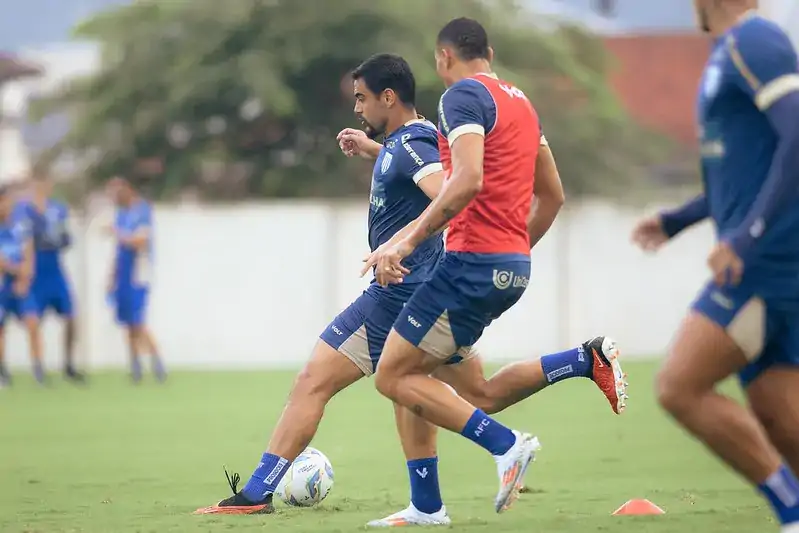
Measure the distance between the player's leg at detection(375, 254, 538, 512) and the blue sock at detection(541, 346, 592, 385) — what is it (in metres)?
0.92

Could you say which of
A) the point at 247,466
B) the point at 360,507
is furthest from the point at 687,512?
the point at 247,466

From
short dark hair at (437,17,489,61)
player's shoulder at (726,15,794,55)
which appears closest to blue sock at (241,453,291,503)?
short dark hair at (437,17,489,61)

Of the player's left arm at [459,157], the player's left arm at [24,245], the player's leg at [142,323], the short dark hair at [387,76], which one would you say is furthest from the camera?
the player's leg at [142,323]

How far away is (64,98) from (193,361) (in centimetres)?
1001

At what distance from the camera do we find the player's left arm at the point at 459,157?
669cm

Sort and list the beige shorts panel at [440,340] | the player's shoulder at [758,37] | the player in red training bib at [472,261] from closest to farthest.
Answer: the player's shoulder at [758,37] → the player in red training bib at [472,261] → the beige shorts panel at [440,340]

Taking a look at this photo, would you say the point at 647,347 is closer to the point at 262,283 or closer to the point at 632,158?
the point at 262,283

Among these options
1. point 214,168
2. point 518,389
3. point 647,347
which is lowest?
point 647,347

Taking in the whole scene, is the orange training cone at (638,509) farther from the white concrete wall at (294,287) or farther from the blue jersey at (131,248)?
the white concrete wall at (294,287)

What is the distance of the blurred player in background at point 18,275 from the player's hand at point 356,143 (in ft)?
39.3

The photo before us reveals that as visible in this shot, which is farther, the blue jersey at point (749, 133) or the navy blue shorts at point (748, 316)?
the navy blue shorts at point (748, 316)

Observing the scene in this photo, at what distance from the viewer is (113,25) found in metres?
30.6

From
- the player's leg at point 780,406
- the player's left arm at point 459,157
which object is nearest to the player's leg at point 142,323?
the player's left arm at point 459,157

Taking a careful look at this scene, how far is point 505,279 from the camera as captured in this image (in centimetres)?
708
